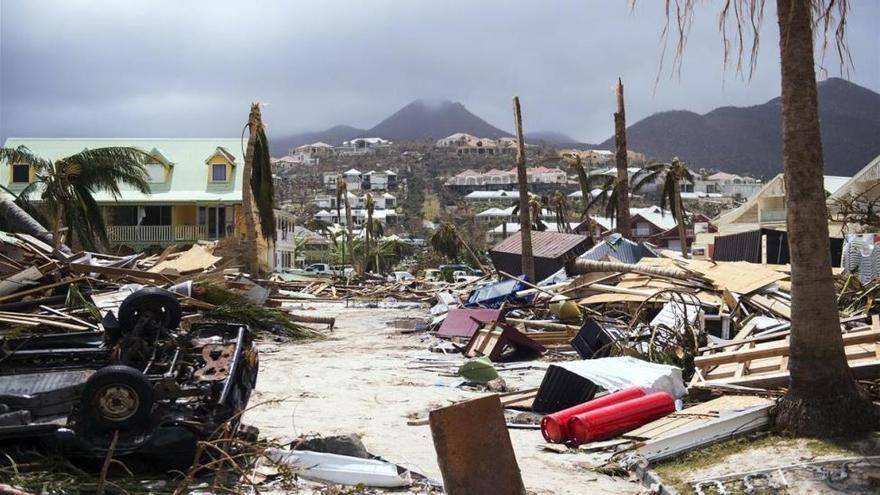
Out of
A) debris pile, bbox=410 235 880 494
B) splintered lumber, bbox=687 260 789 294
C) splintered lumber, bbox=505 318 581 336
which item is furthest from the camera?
splintered lumber, bbox=505 318 581 336

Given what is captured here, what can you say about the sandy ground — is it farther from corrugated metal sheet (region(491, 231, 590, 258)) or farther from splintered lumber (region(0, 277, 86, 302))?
corrugated metal sheet (region(491, 231, 590, 258))

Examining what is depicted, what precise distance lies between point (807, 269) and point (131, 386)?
19.2 ft

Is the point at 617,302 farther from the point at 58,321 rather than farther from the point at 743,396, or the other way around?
the point at 58,321

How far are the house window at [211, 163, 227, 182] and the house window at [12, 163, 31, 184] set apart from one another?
8.96 m

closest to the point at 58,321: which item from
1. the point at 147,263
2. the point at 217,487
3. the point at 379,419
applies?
the point at 379,419

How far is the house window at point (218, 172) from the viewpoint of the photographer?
45094 millimetres

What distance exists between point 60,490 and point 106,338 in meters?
1.87

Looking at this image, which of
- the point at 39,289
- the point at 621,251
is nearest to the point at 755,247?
the point at 621,251

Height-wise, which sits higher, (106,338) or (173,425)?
(106,338)

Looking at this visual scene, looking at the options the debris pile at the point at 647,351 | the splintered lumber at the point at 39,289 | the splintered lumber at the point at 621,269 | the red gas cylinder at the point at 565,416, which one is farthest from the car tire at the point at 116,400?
the splintered lumber at the point at 621,269

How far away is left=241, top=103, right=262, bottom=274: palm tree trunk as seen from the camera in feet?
89.8

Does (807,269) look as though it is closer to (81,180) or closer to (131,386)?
(131,386)

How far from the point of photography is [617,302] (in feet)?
61.5

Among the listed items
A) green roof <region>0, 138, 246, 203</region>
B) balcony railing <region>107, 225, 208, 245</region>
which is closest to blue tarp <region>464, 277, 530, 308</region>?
green roof <region>0, 138, 246, 203</region>
